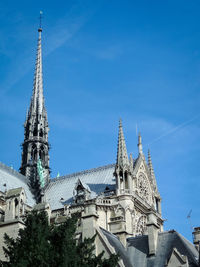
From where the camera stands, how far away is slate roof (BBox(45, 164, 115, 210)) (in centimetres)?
5175

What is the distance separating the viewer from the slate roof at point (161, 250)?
2505 centimetres

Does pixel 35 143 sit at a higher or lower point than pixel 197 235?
higher

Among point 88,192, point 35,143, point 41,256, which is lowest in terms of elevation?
point 41,256

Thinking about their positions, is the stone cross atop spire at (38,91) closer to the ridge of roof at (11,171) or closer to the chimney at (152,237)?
the ridge of roof at (11,171)

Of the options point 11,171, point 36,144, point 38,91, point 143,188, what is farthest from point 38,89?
point 143,188

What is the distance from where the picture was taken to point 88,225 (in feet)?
85.0

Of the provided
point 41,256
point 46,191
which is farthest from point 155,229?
point 46,191

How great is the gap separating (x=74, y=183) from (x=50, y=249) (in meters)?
35.2

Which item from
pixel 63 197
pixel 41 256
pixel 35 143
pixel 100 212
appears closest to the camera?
pixel 41 256

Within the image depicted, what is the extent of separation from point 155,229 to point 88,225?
3.84m

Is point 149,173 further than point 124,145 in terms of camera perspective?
Yes

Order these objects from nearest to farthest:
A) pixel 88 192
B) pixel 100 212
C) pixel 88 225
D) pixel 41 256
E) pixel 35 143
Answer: pixel 41 256, pixel 88 225, pixel 100 212, pixel 88 192, pixel 35 143

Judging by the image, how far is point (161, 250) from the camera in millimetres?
25875

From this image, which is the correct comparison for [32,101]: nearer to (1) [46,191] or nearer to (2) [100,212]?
(1) [46,191]
